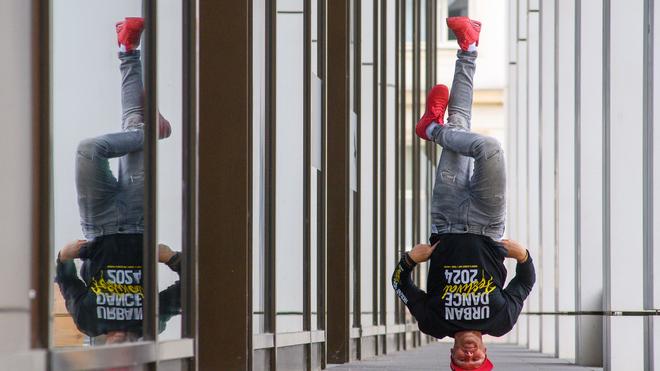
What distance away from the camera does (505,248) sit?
8836mm

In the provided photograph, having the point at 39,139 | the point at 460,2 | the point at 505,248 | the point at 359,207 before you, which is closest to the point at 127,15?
the point at 39,139

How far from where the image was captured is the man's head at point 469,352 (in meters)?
8.75

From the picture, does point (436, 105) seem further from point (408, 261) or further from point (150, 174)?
point (150, 174)

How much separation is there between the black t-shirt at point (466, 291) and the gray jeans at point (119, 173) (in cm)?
272

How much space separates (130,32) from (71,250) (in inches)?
50.9

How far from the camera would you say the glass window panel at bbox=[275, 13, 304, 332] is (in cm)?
998

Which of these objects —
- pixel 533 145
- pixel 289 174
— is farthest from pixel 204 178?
pixel 533 145

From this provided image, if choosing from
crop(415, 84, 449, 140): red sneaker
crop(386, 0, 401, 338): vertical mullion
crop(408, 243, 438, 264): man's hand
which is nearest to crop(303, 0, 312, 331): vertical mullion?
crop(415, 84, 449, 140): red sneaker

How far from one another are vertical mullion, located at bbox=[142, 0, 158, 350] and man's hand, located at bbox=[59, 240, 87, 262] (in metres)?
0.99

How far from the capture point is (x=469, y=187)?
29.3 ft

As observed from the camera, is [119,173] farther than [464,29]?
No

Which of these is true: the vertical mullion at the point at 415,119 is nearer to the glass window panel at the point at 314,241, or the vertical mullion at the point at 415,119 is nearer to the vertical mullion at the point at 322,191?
the vertical mullion at the point at 322,191

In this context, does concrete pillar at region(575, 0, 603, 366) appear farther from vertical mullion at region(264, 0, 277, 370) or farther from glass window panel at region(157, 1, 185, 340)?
glass window panel at region(157, 1, 185, 340)
